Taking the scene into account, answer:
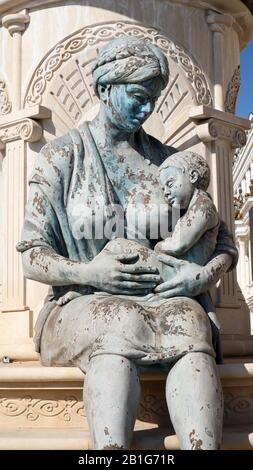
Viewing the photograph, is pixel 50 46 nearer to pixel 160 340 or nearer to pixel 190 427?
pixel 160 340

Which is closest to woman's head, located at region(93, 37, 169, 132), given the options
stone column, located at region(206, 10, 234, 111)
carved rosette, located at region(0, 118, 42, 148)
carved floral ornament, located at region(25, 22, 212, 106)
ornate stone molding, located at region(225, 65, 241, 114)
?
carved rosette, located at region(0, 118, 42, 148)

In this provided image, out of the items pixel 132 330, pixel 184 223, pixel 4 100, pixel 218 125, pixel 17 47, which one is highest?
pixel 17 47

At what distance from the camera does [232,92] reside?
6133 millimetres

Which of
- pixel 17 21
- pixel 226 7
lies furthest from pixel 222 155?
pixel 17 21

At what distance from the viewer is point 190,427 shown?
2811 millimetres

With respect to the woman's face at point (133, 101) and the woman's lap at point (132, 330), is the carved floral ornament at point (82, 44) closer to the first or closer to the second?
the woman's face at point (133, 101)

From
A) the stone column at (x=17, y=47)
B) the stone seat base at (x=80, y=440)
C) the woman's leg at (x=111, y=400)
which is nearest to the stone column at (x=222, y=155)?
the stone column at (x=17, y=47)

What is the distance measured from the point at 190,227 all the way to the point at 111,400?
0.92 m

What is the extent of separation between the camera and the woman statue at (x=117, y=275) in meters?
2.84

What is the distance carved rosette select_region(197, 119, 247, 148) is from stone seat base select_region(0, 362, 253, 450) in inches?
107

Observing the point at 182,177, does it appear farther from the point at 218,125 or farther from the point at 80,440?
the point at 218,125

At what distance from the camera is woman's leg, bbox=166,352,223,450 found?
280 centimetres

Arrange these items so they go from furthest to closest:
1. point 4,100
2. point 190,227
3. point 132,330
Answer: point 4,100, point 190,227, point 132,330

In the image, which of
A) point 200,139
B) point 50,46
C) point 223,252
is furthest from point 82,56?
point 223,252
